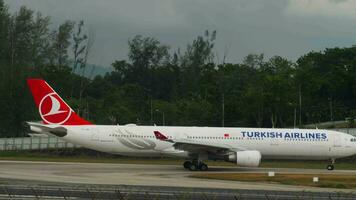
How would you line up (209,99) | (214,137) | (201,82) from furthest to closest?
1. (201,82)
2. (209,99)
3. (214,137)

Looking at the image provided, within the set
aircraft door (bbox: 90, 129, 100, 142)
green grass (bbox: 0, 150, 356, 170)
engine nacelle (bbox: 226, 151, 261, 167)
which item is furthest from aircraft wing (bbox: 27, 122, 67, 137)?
engine nacelle (bbox: 226, 151, 261, 167)

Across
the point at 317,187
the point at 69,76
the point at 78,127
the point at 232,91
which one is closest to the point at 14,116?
the point at 69,76

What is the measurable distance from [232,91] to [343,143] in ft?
157

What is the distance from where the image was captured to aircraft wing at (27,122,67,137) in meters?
44.1

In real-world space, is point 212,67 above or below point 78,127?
above

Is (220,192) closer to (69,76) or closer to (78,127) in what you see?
(78,127)

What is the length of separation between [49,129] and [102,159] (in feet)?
Answer: 41.0

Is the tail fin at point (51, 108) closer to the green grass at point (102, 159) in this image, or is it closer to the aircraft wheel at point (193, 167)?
the green grass at point (102, 159)

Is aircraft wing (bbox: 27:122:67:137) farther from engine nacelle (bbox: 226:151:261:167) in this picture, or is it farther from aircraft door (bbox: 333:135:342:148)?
aircraft door (bbox: 333:135:342:148)

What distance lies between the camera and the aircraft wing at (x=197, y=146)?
140 ft

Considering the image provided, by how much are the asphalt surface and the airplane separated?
8.12 ft

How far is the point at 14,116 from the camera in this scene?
80.4m

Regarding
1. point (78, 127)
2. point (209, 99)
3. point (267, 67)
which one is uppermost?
point (267, 67)

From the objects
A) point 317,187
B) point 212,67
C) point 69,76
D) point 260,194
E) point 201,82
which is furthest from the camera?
point 212,67
